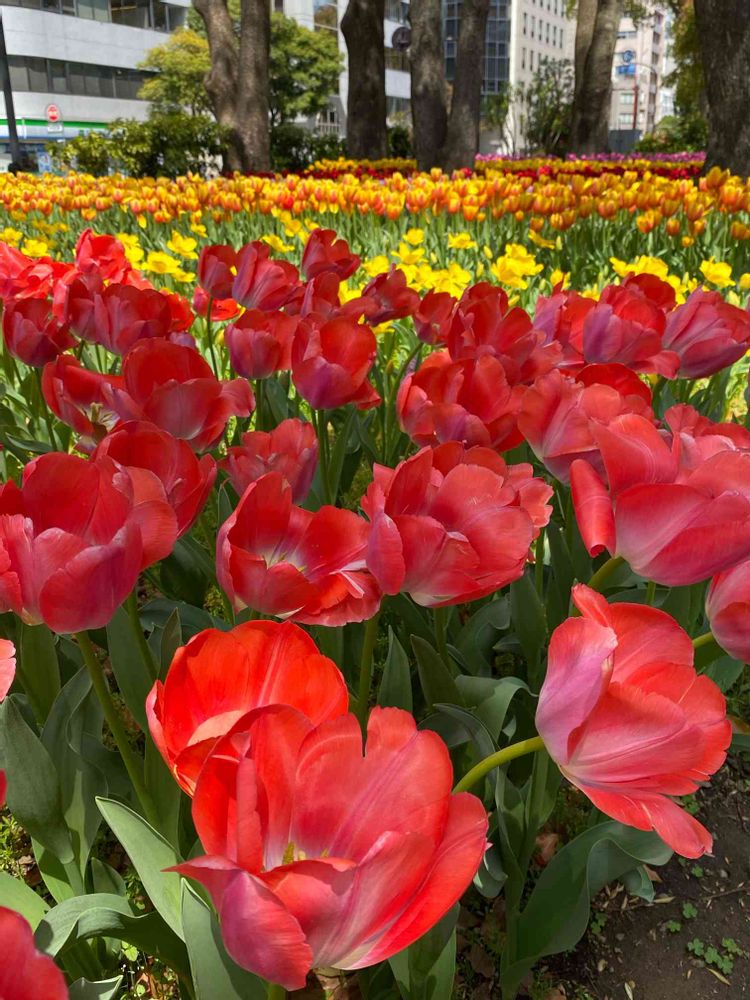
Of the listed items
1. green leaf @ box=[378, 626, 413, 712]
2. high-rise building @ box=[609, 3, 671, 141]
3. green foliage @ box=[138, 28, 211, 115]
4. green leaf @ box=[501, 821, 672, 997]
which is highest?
high-rise building @ box=[609, 3, 671, 141]

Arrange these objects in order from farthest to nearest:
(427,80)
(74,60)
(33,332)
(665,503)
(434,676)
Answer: (74,60) < (427,80) < (33,332) < (434,676) < (665,503)

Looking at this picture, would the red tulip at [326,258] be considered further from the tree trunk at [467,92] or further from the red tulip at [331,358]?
the tree trunk at [467,92]

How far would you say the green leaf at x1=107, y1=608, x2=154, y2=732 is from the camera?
1.14 m

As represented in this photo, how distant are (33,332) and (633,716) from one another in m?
1.54

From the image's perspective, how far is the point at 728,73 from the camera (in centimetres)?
689

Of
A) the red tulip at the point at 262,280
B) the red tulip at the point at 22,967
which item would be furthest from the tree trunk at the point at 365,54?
the red tulip at the point at 22,967

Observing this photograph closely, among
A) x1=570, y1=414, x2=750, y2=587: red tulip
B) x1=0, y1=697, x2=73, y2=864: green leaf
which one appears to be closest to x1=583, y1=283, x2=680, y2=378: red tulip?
x1=570, y1=414, x2=750, y2=587: red tulip

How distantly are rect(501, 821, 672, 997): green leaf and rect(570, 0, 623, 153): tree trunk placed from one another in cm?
1851

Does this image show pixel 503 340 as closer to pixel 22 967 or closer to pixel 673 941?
pixel 673 941

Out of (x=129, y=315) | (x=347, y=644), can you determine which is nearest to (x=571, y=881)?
(x=347, y=644)

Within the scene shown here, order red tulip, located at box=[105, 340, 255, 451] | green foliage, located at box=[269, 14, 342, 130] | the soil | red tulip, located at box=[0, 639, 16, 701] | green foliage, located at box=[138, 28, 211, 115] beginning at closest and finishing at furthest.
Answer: red tulip, located at box=[0, 639, 16, 701]
red tulip, located at box=[105, 340, 255, 451]
the soil
green foliage, located at box=[138, 28, 211, 115]
green foliage, located at box=[269, 14, 342, 130]

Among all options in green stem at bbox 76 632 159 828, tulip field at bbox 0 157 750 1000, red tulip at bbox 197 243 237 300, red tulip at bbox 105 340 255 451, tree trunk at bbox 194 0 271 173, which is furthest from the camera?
tree trunk at bbox 194 0 271 173

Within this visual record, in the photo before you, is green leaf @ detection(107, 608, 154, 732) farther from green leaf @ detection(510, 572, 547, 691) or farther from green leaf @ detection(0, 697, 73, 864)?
green leaf @ detection(510, 572, 547, 691)

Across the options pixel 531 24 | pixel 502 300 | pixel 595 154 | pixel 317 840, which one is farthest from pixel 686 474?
pixel 531 24
